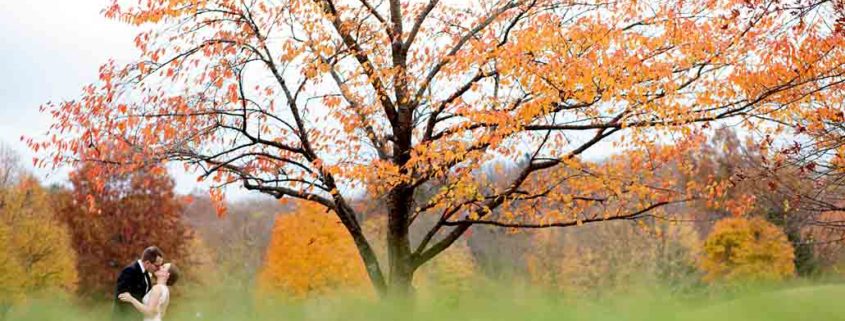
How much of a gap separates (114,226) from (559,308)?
2831 cm

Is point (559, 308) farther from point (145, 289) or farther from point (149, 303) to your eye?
point (145, 289)

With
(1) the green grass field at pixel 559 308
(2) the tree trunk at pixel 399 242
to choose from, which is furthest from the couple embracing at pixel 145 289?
(1) the green grass field at pixel 559 308

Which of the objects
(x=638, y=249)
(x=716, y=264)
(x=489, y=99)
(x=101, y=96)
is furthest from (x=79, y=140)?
(x=716, y=264)

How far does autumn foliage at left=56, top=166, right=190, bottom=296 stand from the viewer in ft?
103

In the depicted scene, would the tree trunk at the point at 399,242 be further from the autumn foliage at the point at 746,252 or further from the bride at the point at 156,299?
the autumn foliage at the point at 746,252

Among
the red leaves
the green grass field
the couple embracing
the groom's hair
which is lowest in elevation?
the green grass field

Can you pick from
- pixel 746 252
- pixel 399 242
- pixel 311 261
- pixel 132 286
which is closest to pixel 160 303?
pixel 132 286

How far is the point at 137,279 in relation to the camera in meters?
10.5

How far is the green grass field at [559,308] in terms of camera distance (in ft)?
19.5

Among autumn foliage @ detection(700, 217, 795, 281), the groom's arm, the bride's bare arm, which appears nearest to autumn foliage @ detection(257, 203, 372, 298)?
autumn foliage @ detection(700, 217, 795, 281)

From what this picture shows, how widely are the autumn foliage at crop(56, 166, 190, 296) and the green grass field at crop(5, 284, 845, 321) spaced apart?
25758mm

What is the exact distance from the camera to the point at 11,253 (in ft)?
95.5

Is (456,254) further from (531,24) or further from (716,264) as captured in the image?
(531,24)

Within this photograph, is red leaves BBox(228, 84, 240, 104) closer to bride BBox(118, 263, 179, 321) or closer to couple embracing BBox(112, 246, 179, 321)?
couple embracing BBox(112, 246, 179, 321)
